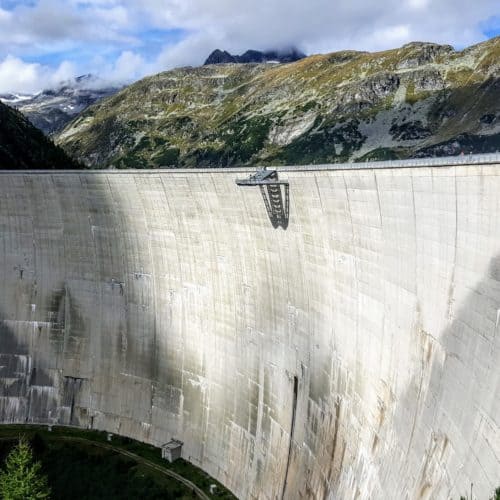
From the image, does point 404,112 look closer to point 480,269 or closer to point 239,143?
point 239,143

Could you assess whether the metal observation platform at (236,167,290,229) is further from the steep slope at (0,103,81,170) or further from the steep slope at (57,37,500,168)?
the steep slope at (57,37,500,168)

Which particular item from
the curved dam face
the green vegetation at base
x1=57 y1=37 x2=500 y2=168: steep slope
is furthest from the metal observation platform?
x1=57 y1=37 x2=500 y2=168: steep slope

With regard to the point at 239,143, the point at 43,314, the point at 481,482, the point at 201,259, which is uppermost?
the point at 239,143

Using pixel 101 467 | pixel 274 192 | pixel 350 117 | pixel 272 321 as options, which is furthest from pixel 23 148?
pixel 350 117

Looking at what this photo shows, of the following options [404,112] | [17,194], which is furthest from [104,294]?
[404,112]

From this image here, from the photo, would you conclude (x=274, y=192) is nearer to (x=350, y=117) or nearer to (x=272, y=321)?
(x=272, y=321)

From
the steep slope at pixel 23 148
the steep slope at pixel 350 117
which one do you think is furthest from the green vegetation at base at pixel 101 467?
the steep slope at pixel 350 117
